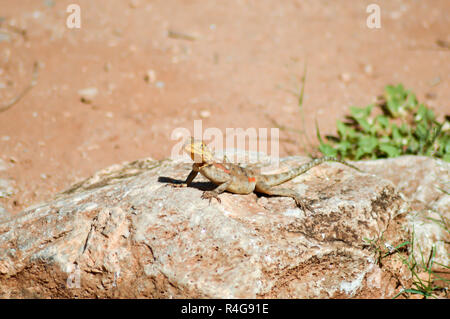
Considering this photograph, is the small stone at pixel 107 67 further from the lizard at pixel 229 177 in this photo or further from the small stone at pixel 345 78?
the small stone at pixel 345 78

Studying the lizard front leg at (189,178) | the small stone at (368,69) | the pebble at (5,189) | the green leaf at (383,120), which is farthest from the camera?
the small stone at (368,69)

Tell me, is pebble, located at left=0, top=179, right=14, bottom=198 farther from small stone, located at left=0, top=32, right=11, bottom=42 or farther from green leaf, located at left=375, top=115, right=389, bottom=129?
green leaf, located at left=375, top=115, right=389, bottom=129

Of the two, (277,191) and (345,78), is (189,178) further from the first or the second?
(345,78)

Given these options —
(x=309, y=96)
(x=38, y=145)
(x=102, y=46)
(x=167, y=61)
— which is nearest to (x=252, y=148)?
(x=309, y=96)

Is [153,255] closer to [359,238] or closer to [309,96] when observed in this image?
[359,238]

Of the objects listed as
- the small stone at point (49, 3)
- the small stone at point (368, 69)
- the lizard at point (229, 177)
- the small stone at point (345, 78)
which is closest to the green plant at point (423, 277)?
the lizard at point (229, 177)
